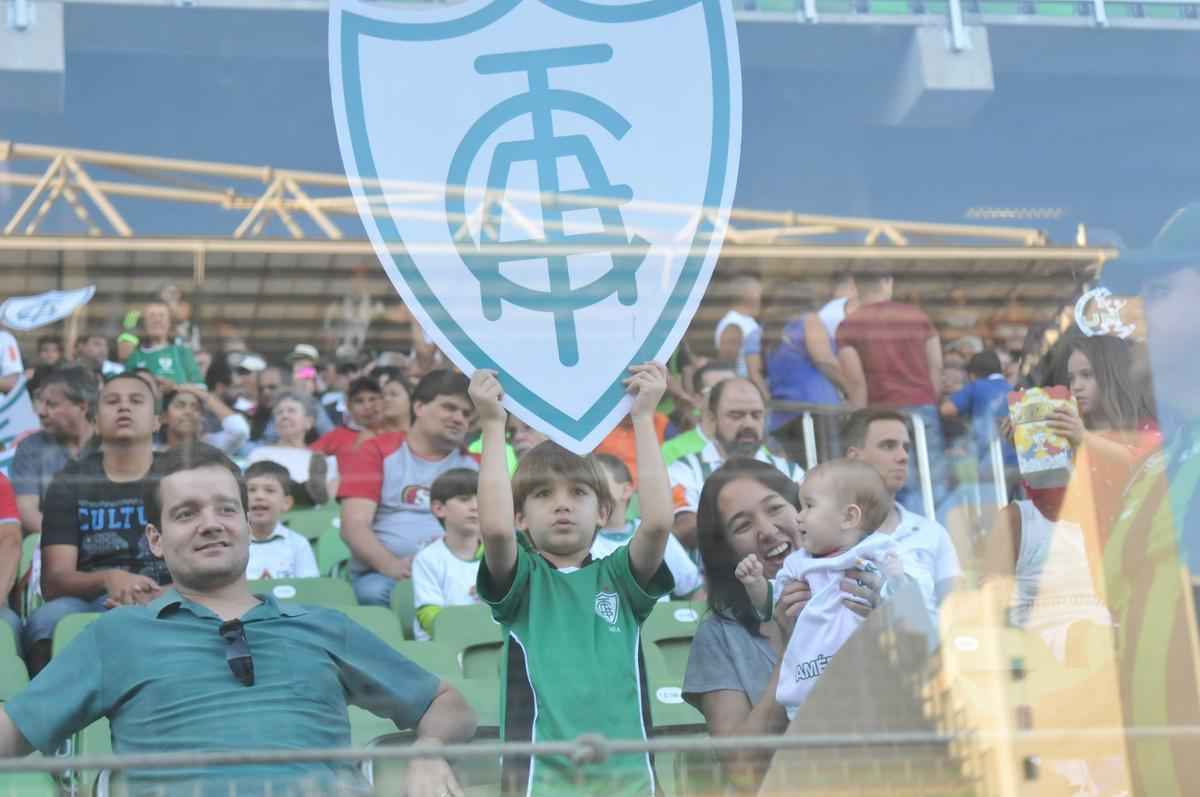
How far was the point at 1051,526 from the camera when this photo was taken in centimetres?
354

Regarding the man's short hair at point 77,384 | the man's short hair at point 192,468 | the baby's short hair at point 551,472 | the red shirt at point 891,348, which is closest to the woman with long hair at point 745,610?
the baby's short hair at point 551,472

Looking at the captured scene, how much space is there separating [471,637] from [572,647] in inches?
43.2

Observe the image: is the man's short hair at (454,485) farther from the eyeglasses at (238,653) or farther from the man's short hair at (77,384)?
the eyeglasses at (238,653)

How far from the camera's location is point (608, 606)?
3.25 meters

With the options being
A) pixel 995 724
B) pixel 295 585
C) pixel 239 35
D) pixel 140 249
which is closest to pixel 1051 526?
pixel 995 724

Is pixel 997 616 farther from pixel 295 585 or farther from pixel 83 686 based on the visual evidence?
pixel 295 585

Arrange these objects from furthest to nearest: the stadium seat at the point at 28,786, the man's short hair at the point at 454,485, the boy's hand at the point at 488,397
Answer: the man's short hair at the point at 454,485 < the boy's hand at the point at 488,397 < the stadium seat at the point at 28,786

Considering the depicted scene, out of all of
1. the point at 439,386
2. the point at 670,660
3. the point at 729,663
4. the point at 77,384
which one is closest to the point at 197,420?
the point at 77,384

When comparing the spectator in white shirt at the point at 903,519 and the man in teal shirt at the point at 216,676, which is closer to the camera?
the man in teal shirt at the point at 216,676

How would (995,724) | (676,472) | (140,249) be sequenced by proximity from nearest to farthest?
(995,724) → (676,472) → (140,249)

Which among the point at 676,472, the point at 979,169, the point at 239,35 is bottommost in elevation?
the point at 676,472

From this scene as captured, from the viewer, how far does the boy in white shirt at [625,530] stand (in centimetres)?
461

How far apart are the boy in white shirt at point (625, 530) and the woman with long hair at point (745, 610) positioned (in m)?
0.51

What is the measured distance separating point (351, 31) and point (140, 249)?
3.06 m
